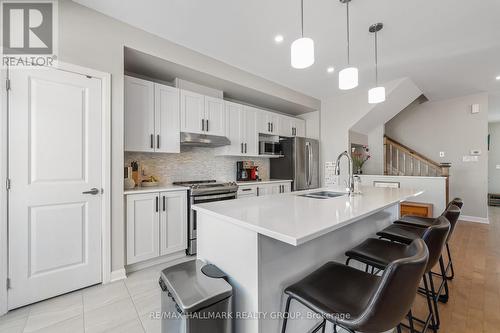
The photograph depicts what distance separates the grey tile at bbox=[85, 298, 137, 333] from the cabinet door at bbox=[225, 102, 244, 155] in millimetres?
2512

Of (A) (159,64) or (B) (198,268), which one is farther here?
(A) (159,64)

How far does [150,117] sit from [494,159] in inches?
396

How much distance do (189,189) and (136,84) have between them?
1.48m

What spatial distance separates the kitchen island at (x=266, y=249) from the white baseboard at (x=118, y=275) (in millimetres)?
1310

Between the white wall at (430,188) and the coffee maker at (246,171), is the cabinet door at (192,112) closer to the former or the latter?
the coffee maker at (246,171)

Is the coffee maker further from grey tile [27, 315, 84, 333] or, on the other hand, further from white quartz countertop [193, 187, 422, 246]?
grey tile [27, 315, 84, 333]

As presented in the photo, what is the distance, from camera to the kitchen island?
118 cm

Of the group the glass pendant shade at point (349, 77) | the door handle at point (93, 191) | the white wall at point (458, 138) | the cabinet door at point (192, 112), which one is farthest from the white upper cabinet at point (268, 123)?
the white wall at point (458, 138)

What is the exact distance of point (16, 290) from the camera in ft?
6.10

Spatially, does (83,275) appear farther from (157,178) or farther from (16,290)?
(157,178)

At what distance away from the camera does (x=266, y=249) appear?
122 cm

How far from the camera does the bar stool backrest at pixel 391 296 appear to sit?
0.82m

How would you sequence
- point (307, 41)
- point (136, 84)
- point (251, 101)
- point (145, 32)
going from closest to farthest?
1. point (307, 41)
2. point (145, 32)
3. point (136, 84)
4. point (251, 101)

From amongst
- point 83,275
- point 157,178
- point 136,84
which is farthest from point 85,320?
point 136,84
